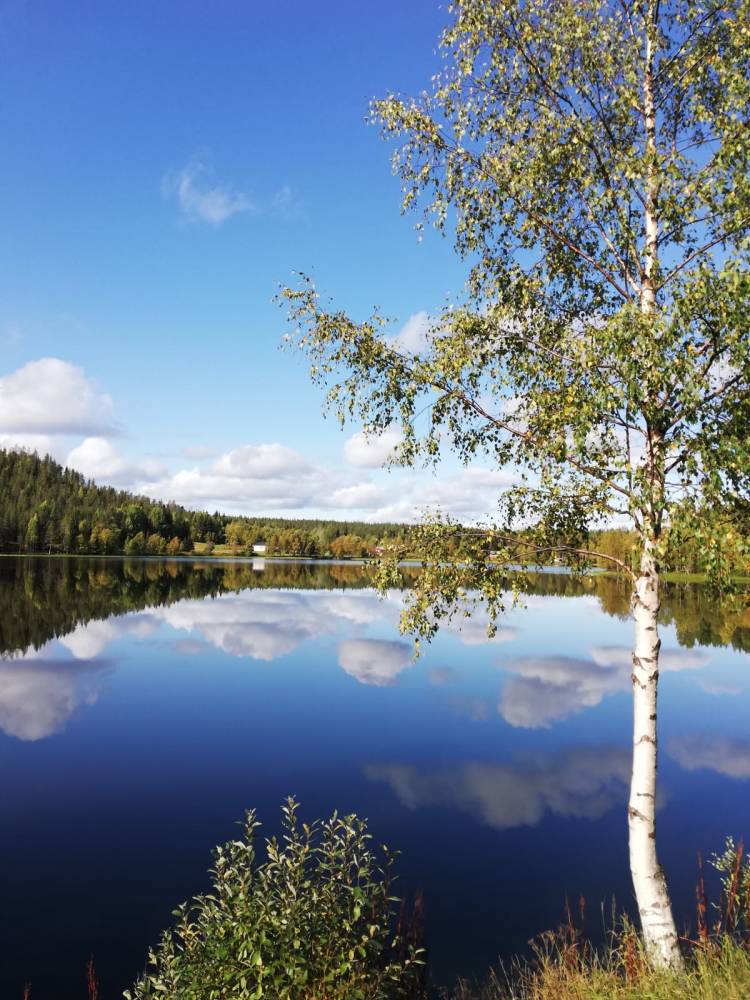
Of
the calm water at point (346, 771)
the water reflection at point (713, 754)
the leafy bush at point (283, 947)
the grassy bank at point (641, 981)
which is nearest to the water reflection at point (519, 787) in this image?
the calm water at point (346, 771)

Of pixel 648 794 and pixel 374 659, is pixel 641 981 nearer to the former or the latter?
pixel 648 794

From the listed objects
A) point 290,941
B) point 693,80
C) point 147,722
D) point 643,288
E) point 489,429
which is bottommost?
point 147,722

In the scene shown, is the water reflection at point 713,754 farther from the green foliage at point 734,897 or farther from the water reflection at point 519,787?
the green foliage at point 734,897

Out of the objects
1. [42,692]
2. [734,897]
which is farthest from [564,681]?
[42,692]

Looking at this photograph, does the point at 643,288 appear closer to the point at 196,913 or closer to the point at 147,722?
the point at 196,913

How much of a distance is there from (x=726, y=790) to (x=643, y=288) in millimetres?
20206

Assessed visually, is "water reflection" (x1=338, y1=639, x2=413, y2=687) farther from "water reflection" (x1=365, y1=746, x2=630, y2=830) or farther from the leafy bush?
the leafy bush

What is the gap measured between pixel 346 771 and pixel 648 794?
14957mm

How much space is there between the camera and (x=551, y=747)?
87.0 ft

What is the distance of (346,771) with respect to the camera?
73.5 feet

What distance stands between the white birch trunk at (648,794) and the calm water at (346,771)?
123 centimetres

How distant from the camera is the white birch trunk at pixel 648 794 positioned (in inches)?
362

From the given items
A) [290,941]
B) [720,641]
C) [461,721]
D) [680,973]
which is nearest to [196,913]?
[290,941]

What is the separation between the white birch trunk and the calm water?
4.03 ft
